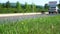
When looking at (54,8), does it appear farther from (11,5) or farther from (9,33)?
(9,33)

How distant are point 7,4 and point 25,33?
149ft

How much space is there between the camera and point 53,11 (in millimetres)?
42750

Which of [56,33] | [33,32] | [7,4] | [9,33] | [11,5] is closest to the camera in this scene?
[9,33]

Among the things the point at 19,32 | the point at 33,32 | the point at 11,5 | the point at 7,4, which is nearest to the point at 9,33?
the point at 19,32

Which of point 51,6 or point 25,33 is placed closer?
point 25,33

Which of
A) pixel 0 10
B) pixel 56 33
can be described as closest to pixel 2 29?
pixel 56 33

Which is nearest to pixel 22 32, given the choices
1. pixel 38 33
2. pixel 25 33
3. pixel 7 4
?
pixel 25 33

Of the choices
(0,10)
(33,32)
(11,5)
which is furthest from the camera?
(11,5)

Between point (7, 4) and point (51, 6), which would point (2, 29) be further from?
point (7, 4)

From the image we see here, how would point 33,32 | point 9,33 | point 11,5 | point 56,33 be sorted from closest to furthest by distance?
point 9,33, point 33,32, point 56,33, point 11,5

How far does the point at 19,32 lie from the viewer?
5.78 metres

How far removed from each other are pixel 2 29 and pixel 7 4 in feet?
148

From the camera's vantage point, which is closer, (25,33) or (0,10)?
(25,33)

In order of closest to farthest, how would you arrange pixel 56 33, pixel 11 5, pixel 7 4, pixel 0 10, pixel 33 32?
pixel 33 32 < pixel 56 33 < pixel 0 10 < pixel 7 4 < pixel 11 5
